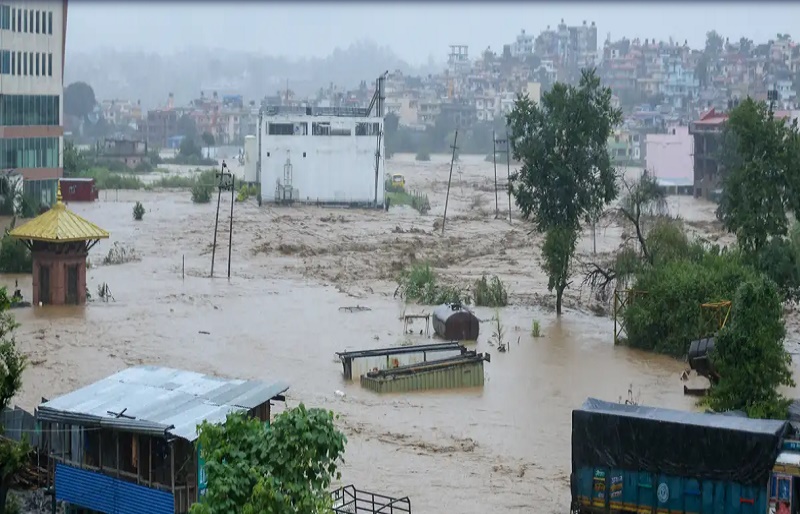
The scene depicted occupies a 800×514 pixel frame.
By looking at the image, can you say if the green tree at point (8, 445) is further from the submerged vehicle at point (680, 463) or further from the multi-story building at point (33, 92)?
the multi-story building at point (33, 92)

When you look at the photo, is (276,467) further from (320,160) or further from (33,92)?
(320,160)

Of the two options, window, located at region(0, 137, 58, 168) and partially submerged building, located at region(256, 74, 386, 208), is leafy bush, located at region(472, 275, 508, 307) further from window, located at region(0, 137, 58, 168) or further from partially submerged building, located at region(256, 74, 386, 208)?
partially submerged building, located at region(256, 74, 386, 208)

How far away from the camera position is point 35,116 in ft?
132

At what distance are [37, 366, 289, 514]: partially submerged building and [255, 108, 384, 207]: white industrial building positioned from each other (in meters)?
37.1

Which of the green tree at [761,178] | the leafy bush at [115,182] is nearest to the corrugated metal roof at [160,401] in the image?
the green tree at [761,178]

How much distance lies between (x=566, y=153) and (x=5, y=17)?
60.0ft

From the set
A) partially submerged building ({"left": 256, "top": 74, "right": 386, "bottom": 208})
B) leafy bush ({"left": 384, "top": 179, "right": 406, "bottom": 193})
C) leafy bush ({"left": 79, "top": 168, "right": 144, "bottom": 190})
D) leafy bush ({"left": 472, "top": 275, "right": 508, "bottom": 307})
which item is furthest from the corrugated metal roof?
leafy bush ({"left": 384, "top": 179, "right": 406, "bottom": 193})

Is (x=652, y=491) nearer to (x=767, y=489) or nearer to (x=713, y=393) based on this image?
(x=767, y=489)

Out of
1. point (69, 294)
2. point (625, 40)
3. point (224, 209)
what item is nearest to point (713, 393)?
point (69, 294)

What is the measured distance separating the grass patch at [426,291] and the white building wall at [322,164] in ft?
69.9

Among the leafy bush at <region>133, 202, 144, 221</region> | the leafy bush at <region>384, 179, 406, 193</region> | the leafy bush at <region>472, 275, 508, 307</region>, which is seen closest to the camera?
the leafy bush at <region>472, 275, 508, 307</region>

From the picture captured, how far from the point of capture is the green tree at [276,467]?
9.64 metres

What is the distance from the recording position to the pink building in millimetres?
66188

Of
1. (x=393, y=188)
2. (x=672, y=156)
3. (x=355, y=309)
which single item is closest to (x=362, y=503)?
(x=355, y=309)
